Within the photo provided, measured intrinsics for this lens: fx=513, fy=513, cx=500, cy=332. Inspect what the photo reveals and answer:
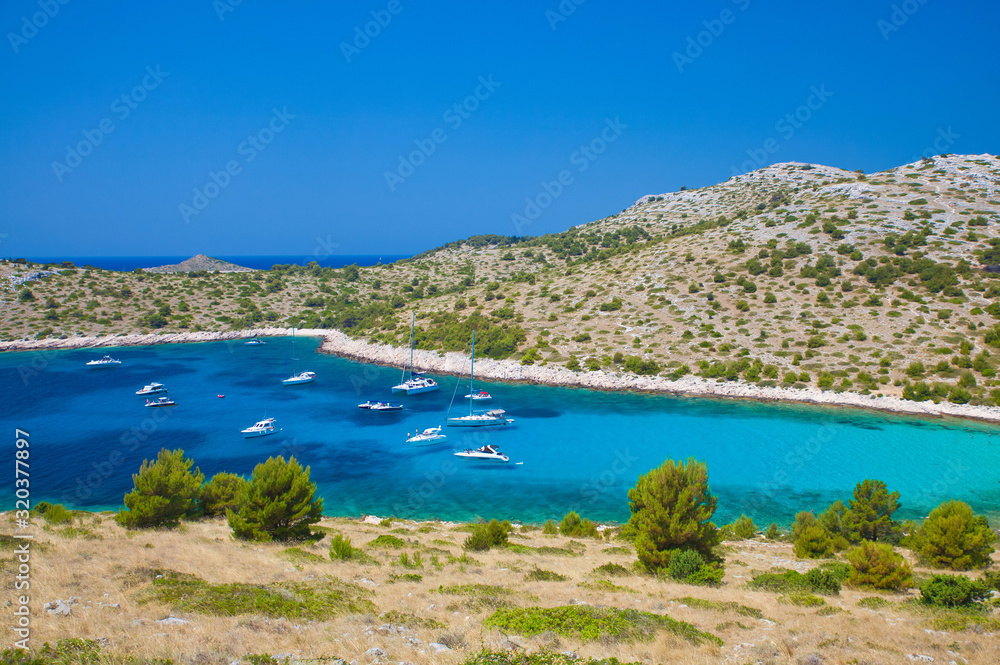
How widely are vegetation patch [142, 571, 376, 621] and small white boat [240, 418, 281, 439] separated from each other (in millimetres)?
33290

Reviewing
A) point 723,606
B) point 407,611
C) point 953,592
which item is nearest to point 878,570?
point 953,592

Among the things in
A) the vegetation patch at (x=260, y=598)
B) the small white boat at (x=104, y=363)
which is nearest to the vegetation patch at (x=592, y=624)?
the vegetation patch at (x=260, y=598)

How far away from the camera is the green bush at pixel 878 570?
14688 millimetres

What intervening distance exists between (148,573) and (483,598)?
27.7 ft

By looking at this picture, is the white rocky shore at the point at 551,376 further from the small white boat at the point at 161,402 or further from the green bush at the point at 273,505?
the green bush at the point at 273,505

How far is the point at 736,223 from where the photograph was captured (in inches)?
3474

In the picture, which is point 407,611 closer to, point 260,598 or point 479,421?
point 260,598

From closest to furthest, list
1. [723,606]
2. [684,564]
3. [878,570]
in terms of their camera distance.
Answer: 1. [723,606]
2. [878,570]
3. [684,564]

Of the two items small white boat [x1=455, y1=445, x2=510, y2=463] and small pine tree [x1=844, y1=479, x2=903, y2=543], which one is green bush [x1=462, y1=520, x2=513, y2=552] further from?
small white boat [x1=455, y1=445, x2=510, y2=463]

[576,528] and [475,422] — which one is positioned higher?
[475,422]

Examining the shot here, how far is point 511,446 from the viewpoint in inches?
1645

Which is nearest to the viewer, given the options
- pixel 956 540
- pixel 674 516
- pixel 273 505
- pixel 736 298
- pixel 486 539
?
pixel 674 516

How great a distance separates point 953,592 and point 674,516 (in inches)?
276

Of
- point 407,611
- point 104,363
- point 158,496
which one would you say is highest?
point 104,363
